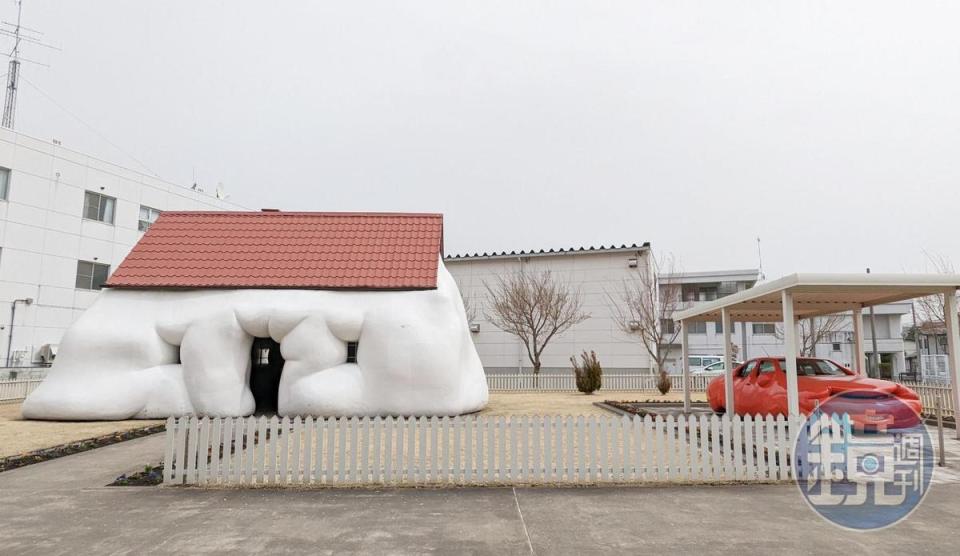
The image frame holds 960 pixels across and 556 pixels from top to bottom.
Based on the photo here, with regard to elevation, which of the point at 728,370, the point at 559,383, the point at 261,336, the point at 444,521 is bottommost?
the point at 559,383

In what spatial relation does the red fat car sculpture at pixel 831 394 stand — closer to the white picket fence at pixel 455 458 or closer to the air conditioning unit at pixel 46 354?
the white picket fence at pixel 455 458

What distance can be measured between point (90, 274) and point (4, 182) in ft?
17.8

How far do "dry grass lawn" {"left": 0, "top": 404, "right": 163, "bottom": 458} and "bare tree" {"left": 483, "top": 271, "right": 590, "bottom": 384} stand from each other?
62.1 ft

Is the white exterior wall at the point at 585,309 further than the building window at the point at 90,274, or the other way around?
the white exterior wall at the point at 585,309

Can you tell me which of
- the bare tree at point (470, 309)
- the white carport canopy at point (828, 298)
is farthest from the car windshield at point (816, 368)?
the bare tree at point (470, 309)

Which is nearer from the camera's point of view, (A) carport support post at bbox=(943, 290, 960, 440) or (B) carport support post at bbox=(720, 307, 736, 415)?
(A) carport support post at bbox=(943, 290, 960, 440)

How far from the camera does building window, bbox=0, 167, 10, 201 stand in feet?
79.4

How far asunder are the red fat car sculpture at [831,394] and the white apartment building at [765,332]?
30.9 meters

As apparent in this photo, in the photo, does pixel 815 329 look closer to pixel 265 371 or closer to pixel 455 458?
pixel 265 371

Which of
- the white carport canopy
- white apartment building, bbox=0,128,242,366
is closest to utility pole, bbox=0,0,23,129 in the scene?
white apartment building, bbox=0,128,242,366

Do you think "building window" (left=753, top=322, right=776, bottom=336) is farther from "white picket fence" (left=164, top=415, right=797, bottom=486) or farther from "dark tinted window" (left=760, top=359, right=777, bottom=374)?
"white picket fence" (left=164, top=415, right=797, bottom=486)

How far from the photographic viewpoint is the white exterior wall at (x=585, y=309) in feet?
97.9

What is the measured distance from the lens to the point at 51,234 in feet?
84.7

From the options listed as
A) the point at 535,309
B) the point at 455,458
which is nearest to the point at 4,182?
the point at 535,309
